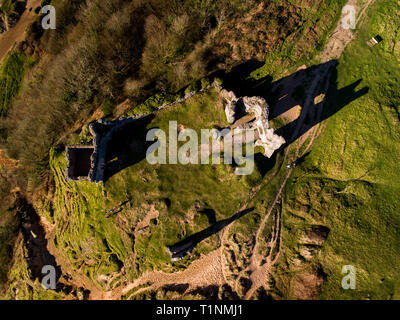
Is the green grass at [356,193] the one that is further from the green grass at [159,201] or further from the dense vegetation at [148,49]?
the dense vegetation at [148,49]

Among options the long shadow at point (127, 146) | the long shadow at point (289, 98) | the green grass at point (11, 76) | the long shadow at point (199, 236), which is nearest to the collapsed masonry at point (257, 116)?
the long shadow at point (289, 98)

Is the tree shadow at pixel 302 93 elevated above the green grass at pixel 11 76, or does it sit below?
below

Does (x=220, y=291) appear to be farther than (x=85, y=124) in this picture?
No

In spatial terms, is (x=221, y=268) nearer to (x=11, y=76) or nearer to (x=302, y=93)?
(x=302, y=93)

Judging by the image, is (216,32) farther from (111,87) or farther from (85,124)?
(85,124)

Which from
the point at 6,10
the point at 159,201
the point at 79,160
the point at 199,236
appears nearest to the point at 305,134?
the point at 199,236

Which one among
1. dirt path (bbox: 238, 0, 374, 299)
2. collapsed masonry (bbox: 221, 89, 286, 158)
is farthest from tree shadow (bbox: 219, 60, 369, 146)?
collapsed masonry (bbox: 221, 89, 286, 158)

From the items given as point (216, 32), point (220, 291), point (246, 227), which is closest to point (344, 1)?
point (216, 32)
